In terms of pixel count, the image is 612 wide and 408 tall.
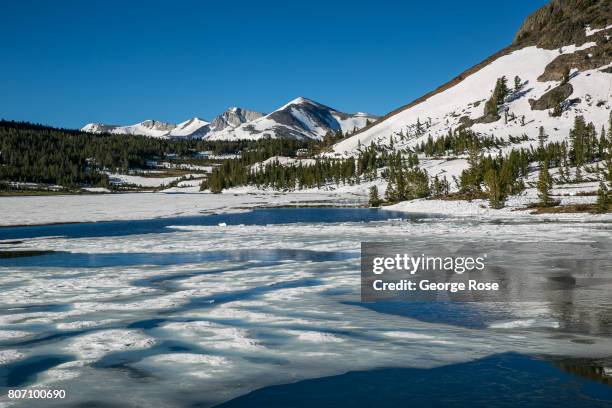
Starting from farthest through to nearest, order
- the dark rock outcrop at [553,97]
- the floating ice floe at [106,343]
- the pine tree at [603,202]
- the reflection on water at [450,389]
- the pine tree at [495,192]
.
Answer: the dark rock outcrop at [553,97], the pine tree at [495,192], the pine tree at [603,202], the floating ice floe at [106,343], the reflection on water at [450,389]

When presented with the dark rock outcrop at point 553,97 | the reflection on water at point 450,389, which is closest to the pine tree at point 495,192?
the reflection on water at point 450,389

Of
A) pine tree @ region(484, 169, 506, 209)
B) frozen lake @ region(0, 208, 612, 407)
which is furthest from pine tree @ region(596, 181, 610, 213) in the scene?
frozen lake @ region(0, 208, 612, 407)

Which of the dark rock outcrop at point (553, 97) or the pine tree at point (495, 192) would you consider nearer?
the pine tree at point (495, 192)

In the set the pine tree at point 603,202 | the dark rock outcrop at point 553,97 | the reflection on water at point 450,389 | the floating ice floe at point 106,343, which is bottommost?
the floating ice floe at point 106,343

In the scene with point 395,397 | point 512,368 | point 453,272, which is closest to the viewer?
point 395,397

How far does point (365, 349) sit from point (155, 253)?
70.4ft

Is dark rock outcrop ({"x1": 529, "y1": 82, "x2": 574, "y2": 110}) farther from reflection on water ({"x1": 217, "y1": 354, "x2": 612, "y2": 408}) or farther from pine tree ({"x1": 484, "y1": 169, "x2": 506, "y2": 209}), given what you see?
reflection on water ({"x1": 217, "y1": 354, "x2": 612, "y2": 408})

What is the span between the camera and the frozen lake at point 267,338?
884 cm

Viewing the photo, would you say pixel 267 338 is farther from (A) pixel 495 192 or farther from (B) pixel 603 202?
(A) pixel 495 192

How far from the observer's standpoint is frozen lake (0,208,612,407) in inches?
348

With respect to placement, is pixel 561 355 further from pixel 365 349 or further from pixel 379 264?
pixel 379 264

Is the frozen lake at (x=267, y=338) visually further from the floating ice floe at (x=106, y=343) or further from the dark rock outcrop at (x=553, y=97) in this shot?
the dark rock outcrop at (x=553, y=97)

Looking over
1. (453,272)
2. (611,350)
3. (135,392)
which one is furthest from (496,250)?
(135,392)

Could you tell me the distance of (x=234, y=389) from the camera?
882 cm
